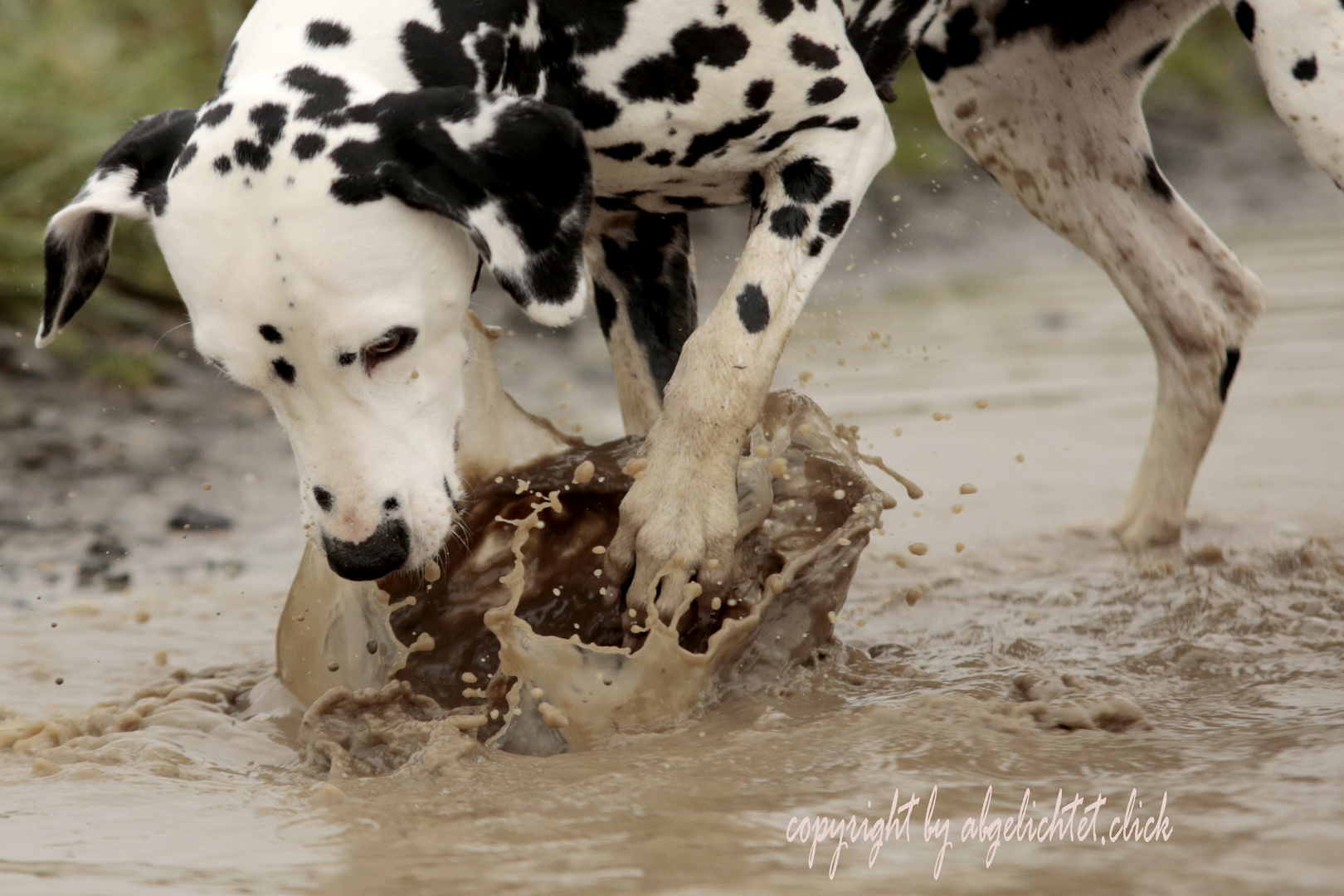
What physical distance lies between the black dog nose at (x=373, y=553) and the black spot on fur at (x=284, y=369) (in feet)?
0.92

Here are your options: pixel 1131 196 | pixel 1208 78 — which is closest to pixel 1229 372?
pixel 1131 196

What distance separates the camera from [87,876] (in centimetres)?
220

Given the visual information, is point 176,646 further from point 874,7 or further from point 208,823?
point 874,7

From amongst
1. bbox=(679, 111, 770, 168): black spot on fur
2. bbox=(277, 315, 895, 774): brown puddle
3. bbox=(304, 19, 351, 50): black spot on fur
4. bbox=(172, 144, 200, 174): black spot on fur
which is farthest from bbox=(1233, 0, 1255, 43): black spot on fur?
bbox=(172, 144, 200, 174): black spot on fur

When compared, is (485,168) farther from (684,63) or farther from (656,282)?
(656,282)

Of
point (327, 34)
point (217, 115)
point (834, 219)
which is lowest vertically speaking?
point (834, 219)

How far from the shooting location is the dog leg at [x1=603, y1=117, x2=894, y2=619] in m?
2.81

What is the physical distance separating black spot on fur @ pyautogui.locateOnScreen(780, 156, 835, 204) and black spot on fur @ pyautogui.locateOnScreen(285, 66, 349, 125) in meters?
0.93

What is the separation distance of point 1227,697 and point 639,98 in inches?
62.8

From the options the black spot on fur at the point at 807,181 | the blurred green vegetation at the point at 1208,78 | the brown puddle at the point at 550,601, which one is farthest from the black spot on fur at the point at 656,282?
the blurred green vegetation at the point at 1208,78

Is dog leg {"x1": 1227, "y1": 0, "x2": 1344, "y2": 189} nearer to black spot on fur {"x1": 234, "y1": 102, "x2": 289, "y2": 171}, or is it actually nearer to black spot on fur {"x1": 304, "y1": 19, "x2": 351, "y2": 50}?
→ black spot on fur {"x1": 304, "y1": 19, "x2": 351, "y2": 50}

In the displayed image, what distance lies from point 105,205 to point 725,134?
3.90 ft

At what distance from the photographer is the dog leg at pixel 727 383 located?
9.22ft

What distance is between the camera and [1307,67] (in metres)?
3.21
